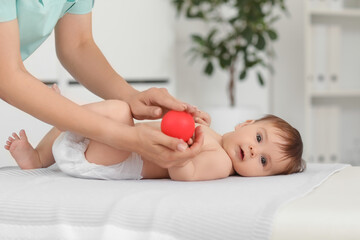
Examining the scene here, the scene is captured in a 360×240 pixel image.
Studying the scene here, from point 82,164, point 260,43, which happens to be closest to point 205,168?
point 82,164

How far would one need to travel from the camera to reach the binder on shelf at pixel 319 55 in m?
3.74

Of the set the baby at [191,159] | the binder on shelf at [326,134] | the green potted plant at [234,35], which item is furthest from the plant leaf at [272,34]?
the baby at [191,159]

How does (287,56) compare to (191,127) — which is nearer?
(191,127)

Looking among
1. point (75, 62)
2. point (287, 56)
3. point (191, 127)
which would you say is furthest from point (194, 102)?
point (191, 127)

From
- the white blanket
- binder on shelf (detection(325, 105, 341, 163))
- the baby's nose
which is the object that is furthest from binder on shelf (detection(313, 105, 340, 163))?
the white blanket

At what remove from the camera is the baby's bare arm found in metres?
1.33

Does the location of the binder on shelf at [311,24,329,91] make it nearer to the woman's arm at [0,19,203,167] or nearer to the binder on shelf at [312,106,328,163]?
the binder on shelf at [312,106,328,163]

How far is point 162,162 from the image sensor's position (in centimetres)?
119

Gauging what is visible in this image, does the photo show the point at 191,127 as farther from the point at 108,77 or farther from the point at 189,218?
the point at 108,77

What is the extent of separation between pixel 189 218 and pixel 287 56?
316cm

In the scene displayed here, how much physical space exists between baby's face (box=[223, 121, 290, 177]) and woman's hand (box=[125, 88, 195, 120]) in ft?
0.76

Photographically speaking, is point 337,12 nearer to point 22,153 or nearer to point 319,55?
point 319,55

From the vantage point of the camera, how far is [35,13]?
140 centimetres

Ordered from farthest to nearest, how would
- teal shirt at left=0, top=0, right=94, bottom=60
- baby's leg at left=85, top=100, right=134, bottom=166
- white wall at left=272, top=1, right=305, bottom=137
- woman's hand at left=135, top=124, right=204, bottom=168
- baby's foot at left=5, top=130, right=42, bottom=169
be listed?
white wall at left=272, top=1, right=305, bottom=137 → baby's foot at left=5, top=130, right=42, bottom=169 → baby's leg at left=85, top=100, right=134, bottom=166 → teal shirt at left=0, top=0, right=94, bottom=60 → woman's hand at left=135, top=124, right=204, bottom=168
